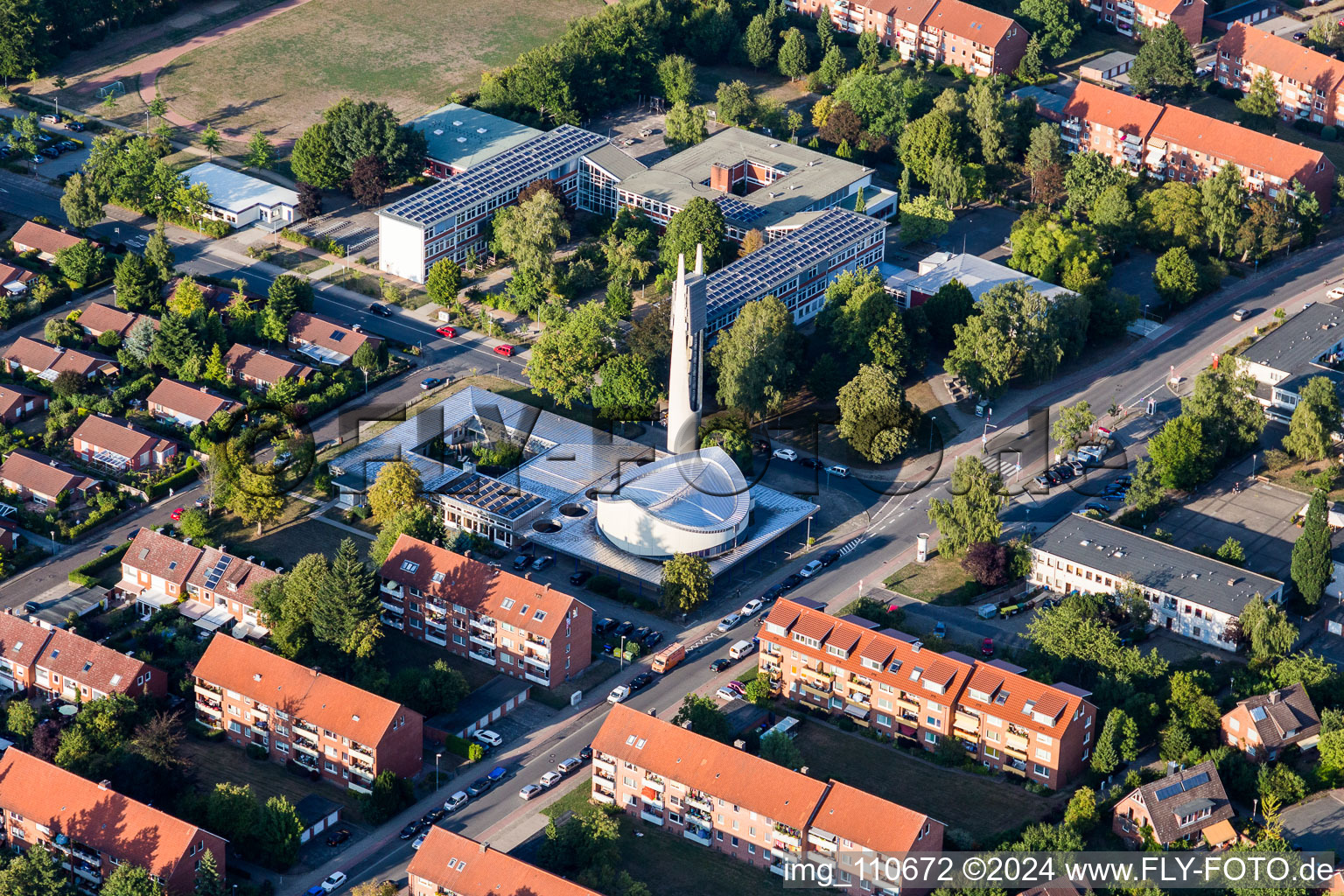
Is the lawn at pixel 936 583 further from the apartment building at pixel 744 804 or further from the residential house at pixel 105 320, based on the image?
the residential house at pixel 105 320

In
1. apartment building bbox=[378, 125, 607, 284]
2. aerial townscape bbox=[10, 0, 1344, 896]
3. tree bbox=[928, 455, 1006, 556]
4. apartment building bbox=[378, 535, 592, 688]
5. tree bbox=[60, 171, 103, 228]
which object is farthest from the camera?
tree bbox=[60, 171, 103, 228]

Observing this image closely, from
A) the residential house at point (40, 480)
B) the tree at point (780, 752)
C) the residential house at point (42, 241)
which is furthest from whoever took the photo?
the residential house at point (42, 241)

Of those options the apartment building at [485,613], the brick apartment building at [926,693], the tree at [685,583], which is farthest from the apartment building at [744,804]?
the tree at [685,583]

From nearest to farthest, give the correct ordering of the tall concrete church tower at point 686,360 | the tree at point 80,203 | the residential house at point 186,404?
the tall concrete church tower at point 686,360
the residential house at point 186,404
the tree at point 80,203

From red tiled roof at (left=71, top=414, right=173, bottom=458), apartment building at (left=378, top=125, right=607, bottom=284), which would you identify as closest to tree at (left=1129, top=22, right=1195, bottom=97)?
apartment building at (left=378, top=125, right=607, bottom=284)

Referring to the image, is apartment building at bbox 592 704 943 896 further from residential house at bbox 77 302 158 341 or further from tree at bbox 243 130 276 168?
tree at bbox 243 130 276 168

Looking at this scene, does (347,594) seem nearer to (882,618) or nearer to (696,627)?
(696,627)

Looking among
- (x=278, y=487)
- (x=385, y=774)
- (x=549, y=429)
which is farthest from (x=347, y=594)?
(x=549, y=429)

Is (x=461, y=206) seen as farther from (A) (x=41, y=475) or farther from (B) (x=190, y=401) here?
(A) (x=41, y=475)
